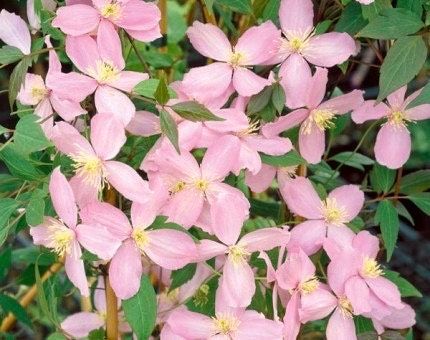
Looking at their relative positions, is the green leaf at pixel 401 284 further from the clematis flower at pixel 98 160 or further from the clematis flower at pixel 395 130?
the clematis flower at pixel 98 160

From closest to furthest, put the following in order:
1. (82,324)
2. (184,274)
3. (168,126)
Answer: (168,126)
(184,274)
(82,324)

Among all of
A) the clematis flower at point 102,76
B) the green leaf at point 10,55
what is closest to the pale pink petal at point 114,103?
the clematis flower at point 102,76

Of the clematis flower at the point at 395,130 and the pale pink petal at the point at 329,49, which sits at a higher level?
the pale pink petal at the point at 329,49

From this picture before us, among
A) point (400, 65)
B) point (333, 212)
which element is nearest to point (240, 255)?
point (333, 212)

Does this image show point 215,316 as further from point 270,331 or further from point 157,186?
point 157,186

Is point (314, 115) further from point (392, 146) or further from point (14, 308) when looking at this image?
point (14, 308)

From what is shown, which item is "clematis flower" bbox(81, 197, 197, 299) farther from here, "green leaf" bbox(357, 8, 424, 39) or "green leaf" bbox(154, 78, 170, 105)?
"green leaf" bbox(357, 8, 424, 39)
